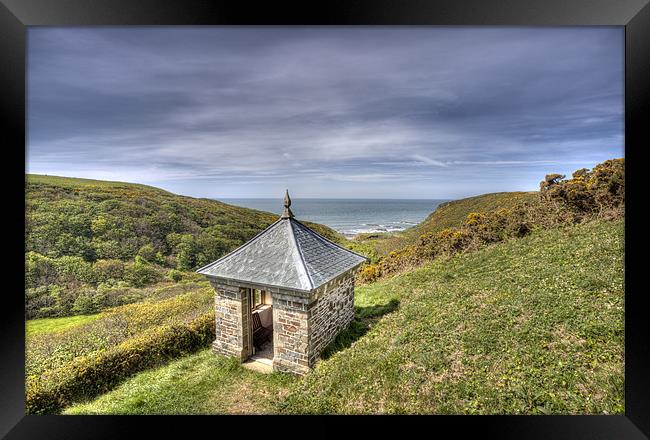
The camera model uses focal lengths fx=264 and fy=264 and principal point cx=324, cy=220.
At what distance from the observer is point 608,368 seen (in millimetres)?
3391

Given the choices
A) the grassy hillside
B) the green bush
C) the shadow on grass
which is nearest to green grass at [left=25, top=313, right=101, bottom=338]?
the green bush

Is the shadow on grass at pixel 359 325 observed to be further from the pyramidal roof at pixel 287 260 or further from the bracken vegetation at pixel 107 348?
the bracken vegetation at pixel 107 348

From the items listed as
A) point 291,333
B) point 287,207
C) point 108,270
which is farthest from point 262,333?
point 108,270

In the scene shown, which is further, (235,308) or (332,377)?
(235,308)

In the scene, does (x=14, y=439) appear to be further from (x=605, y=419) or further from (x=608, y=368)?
(x=608, y=368)

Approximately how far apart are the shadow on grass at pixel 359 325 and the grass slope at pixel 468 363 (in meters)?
0.04

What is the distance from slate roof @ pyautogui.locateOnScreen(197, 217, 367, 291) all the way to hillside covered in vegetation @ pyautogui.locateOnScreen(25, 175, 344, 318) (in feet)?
19.7

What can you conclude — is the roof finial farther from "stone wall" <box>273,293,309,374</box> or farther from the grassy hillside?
the grassy hillside

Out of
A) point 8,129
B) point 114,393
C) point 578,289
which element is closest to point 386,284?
point 578,289

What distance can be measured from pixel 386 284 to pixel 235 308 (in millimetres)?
5211

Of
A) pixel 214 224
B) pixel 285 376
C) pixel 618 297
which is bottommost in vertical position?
pixel 285 376

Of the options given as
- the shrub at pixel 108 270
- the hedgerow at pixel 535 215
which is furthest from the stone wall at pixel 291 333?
the shrub at pixel 108 270

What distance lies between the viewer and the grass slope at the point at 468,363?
3406 millimetres

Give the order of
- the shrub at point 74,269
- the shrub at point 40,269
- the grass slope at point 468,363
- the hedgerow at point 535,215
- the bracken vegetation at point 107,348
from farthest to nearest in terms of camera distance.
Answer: the shrub at point 74,269, the shrub at point 40,269, the hedgerow at point 535,215, the bracken vegetation at point 107,348, the grass slope at point 468,363
